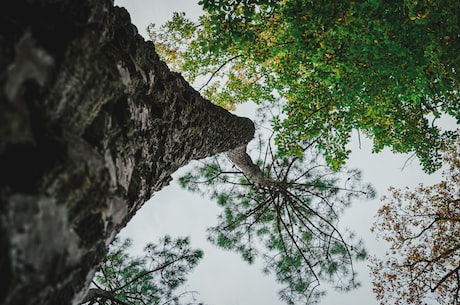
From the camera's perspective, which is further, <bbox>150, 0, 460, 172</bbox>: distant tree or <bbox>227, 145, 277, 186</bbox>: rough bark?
<bbox>227, 145, 277, 186</bbox>: rough bark

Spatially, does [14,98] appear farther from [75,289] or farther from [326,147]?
[326,147]

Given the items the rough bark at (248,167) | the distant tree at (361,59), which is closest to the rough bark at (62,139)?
the distant tree at (361,59)

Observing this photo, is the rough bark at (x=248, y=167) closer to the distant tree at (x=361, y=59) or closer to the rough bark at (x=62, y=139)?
the distant tree at (x=361, y=59)

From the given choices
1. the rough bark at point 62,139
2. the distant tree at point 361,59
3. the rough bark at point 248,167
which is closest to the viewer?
the rough bark at point 62,139

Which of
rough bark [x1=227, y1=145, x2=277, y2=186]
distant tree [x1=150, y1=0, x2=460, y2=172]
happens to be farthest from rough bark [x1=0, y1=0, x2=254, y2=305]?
rough bark [x1=227, y1=145, x2=277, y2=186]

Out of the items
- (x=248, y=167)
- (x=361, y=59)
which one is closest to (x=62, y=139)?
(x=361, y=59)

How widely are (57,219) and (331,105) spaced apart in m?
3.94

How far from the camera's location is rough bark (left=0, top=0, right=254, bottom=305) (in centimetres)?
58

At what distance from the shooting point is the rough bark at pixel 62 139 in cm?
58

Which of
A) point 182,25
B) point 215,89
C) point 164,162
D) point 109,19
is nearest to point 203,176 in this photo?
point 215,89

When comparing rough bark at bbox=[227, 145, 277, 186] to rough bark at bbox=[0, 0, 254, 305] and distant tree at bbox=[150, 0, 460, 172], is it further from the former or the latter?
rough bark at bbox=[0, 0, 254, 305]

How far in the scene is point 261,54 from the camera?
15.0ft

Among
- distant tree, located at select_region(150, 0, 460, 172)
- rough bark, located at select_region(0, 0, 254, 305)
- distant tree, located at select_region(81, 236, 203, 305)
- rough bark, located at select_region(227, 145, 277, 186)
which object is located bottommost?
rough bark, located at select_region(0, 0, 254, 305)

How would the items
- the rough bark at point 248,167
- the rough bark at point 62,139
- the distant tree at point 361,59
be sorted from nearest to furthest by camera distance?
the rough bark at point 62,139
the distant tree at point 361,59
the rough bark at point 248,167
